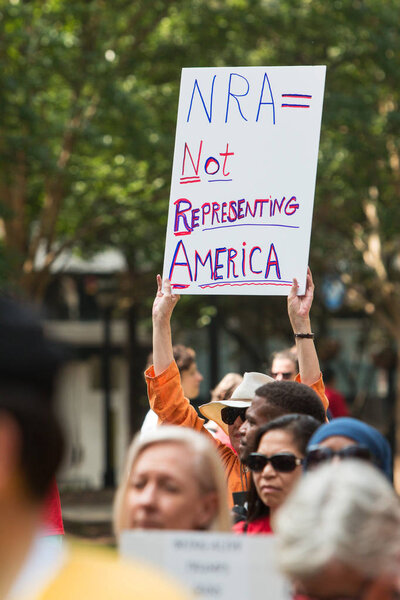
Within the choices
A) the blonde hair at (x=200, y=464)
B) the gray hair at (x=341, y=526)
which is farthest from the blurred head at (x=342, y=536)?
the blonde hair at (x=200, y=464)

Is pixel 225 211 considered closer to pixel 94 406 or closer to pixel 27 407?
pixel 27 407

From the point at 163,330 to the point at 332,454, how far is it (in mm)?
1654

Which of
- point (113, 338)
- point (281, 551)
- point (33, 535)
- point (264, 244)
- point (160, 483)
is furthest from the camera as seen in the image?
point (113, 338)

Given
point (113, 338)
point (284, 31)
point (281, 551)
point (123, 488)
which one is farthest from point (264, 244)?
point (113, 338)

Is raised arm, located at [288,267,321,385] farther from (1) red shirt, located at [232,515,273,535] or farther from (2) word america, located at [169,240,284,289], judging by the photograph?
(1) red shirt, located at [232,515,273,535]

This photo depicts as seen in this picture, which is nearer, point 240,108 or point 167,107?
point 240,108

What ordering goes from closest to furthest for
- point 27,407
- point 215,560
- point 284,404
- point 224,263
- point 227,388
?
point 27,407 < point 215,560 < point 284,404 < point 224,263 < point 227,388

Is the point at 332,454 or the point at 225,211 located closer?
the point at 332,454

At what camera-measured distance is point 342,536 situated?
6.13 ft

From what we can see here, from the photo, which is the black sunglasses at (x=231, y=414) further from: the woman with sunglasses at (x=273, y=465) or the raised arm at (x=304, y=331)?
the woman with sunglasses at (x=273, y=465)

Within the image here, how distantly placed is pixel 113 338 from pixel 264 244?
15607mm

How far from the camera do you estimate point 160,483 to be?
2389mm

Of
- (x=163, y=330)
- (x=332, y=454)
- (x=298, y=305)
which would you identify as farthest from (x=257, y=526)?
(x=298, y=305)

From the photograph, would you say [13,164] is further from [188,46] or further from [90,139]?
[188,46]
